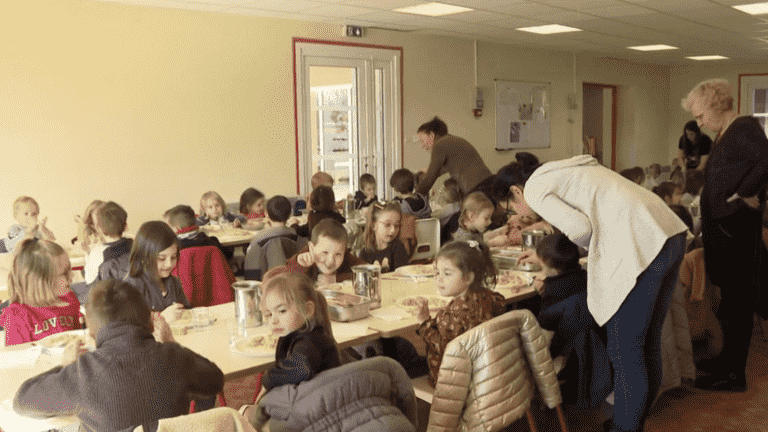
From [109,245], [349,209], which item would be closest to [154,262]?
[109,245]

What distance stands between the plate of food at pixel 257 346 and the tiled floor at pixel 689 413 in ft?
3.89

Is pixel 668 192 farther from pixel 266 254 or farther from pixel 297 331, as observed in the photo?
pixel 297 331

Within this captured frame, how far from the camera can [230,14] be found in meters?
6.79

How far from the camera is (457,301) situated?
8.66ft

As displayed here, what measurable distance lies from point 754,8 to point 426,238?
15.5 ft

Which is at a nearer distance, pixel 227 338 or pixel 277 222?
pixel 227 338

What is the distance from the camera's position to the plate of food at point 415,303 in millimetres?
2921

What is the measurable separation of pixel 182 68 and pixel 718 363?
5.06 meters

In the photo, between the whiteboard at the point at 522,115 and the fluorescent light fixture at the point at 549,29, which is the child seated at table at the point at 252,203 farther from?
the whiteboard at the point at 522,115

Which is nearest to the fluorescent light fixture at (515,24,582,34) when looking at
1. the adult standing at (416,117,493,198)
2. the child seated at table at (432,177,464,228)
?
the adult standing at (416,117,493,198)

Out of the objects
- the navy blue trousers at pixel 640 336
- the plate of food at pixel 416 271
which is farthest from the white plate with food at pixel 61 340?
the navy blue trousers at pixel 640 336

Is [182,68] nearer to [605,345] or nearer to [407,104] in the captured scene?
[407,104]

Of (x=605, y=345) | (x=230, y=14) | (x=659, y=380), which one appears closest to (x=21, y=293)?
(x=605, y=345)

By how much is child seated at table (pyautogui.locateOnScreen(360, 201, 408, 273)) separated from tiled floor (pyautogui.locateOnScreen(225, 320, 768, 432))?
0.82 m
